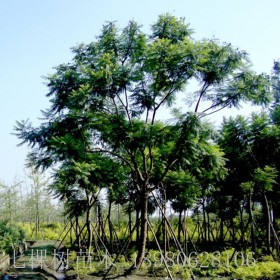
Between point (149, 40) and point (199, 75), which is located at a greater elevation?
point (149, 40)

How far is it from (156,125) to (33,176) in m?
23.3

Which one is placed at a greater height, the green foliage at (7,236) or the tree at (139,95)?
the tree at (139,95)

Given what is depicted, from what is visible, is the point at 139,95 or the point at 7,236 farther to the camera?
the point at 7,236

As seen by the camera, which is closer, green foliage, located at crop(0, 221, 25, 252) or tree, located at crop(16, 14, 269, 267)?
tree, located at crop(16, 14, 269, 267)

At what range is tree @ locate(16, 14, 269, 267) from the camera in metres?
12.0

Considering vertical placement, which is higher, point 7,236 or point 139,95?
point 139,95

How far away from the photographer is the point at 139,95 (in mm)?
13664

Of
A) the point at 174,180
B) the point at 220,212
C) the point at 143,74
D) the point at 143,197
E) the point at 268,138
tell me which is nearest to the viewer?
the point at 143,74

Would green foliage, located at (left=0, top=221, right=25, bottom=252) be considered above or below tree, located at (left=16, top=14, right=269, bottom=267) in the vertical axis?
below

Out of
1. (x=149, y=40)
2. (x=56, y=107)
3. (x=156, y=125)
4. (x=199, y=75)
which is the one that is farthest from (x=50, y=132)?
(x=199, y=75)

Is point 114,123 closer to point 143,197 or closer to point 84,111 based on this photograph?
point 84,111

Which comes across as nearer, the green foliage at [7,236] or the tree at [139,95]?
the tree at [139,95]

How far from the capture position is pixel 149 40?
13375 mm

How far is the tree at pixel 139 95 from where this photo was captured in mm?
12000
